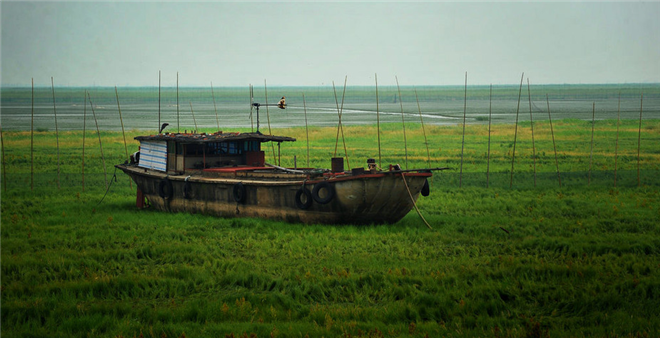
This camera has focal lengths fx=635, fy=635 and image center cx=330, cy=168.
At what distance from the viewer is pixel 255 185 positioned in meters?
17.5

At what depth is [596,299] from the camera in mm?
9867

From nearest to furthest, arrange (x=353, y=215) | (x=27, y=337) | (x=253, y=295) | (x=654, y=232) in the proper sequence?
1. (x=27, y=337)
2. (x=253, y=295)
3. (x=654, y=232)
4. (x=353, y=215)

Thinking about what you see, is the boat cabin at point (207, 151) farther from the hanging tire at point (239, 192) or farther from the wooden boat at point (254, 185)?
the hanging tire at point (239, 192)

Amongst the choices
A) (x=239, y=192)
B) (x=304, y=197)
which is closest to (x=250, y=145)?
(x=239, y=192)

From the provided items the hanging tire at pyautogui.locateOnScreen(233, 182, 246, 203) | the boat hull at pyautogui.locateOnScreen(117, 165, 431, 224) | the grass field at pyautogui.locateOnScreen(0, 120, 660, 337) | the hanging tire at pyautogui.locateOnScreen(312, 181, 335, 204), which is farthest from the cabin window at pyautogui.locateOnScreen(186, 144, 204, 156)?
the hanging tire at pyautogui.locateOnScreen(312, 181, 335, 204)

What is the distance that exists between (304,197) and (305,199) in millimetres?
58

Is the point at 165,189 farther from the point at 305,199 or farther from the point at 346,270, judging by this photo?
the point at 346,270

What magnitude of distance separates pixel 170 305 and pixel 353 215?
696 cm

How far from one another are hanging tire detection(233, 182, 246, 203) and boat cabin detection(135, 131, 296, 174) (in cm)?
217

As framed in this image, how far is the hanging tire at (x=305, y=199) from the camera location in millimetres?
16250

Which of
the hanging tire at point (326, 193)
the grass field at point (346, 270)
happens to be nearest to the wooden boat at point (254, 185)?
the hanging tire at point (326, 193)

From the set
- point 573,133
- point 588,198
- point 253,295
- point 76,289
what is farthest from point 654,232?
point 573,133

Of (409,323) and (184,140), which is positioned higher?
(184,140)

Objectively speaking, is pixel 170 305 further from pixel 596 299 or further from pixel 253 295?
pixel 596 299
